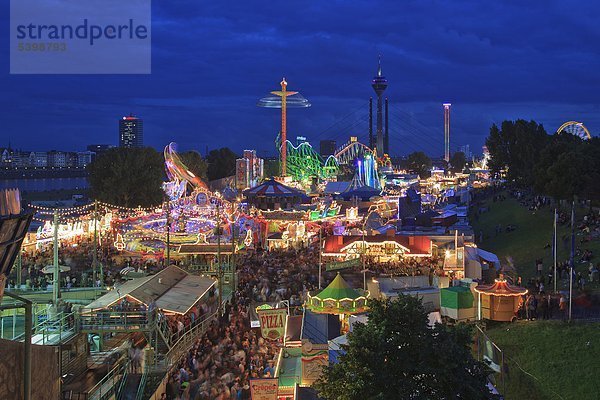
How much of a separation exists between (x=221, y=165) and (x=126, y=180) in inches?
1990

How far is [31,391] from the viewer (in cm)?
718

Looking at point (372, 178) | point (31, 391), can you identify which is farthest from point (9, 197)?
point (372, 178)

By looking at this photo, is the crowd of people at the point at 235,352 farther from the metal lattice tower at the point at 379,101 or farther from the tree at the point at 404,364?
the metal lattice tower at the point at 379,101

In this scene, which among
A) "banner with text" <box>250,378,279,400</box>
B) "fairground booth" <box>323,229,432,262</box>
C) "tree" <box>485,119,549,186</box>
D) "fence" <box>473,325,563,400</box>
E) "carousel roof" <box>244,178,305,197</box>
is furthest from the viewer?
"tree" <box>485,119,549,186</box>

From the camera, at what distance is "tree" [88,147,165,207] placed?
65.2 meters

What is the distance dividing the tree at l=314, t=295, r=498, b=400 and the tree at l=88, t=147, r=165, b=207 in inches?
2188

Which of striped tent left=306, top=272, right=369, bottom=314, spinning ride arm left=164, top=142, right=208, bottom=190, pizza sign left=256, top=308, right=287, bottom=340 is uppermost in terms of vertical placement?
spinning ride arm left=164, top=142, right=208, bottom=190

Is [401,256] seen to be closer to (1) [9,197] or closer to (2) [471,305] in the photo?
(2) [471,305]

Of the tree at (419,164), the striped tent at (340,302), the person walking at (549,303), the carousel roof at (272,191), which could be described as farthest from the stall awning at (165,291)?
the tree at (419,164)

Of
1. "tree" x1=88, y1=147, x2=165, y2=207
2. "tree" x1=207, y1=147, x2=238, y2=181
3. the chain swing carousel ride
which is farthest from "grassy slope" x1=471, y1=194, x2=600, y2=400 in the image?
"tree" x1=207, y1=147, x2=238, y2=181

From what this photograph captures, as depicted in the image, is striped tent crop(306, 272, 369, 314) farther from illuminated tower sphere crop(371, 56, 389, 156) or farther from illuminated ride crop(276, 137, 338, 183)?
illuminated tower sphere crop(371, 56, 389, 156)

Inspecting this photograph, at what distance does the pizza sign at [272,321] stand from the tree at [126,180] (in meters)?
48.7

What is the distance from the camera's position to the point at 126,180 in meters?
65.3

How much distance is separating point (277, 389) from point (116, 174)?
53.8m
